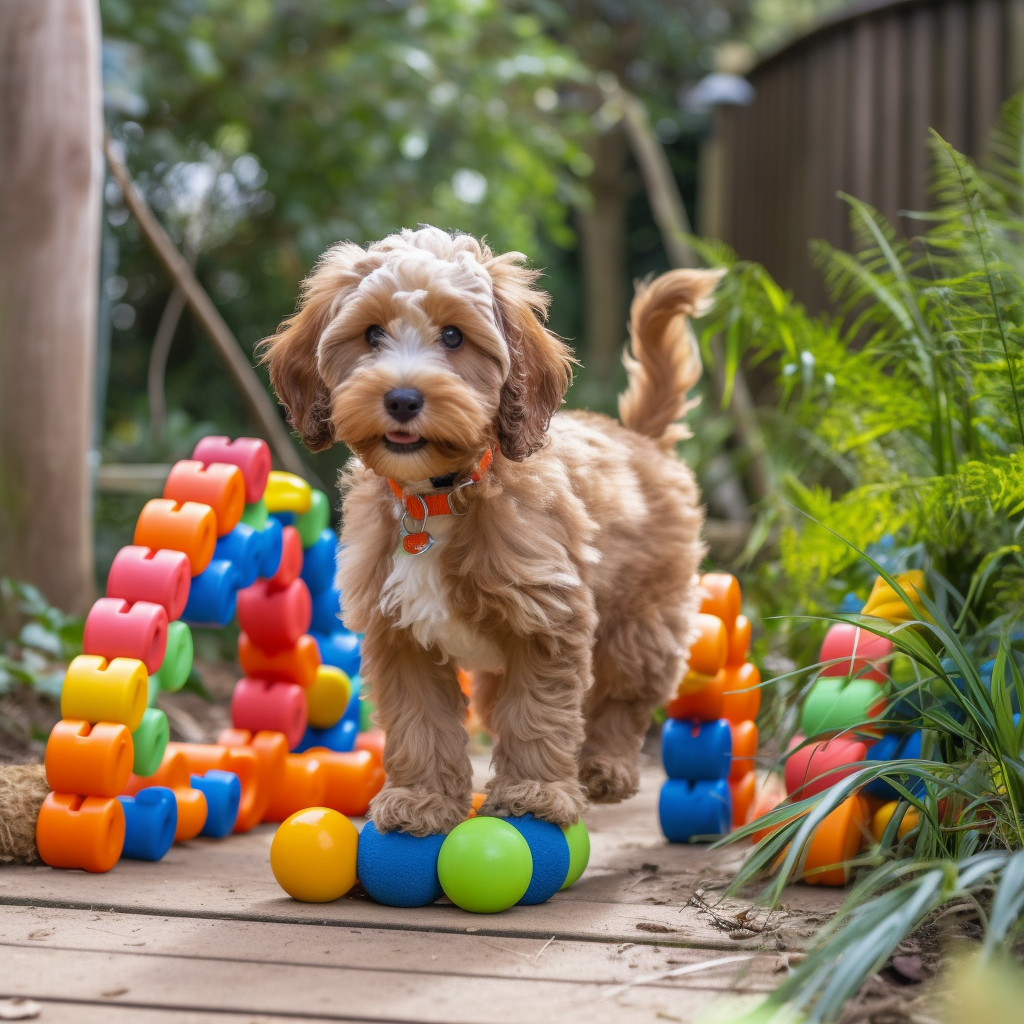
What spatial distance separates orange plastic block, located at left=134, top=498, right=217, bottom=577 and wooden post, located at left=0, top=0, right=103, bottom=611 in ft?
5.65

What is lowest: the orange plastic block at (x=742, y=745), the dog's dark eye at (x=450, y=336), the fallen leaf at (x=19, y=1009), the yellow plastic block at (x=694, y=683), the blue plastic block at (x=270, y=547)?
the orange plastic block at (x=742, y=745)

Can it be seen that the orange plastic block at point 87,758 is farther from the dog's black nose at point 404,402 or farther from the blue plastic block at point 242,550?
the dog's black nose at point 404,402

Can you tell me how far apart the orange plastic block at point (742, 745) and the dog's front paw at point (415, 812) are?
1135 millimetres

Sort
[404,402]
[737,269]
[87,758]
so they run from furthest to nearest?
[737,269]
[87,758]
[404,402]

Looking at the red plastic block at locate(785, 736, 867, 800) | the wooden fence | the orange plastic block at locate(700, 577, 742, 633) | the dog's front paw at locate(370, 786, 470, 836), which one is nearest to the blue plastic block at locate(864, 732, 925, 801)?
the red plastic block at locate(785, 736, 867, 800)

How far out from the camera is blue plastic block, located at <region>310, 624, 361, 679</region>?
13.6 feet

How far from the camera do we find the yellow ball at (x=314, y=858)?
2.72m

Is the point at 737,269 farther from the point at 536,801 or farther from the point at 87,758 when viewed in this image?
the point at 87,758

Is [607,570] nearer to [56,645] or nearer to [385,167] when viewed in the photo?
[56,645]

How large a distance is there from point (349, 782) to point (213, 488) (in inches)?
43.5

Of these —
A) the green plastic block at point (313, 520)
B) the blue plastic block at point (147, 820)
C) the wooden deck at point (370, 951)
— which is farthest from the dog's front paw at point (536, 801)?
the green plastic block at point (313, 520)

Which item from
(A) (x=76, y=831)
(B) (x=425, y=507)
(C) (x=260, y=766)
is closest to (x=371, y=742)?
(C) (x=260, y=766)

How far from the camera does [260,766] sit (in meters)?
3.68

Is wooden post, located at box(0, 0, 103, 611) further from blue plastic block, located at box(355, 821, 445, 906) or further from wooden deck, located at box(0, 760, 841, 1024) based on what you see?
blue plastic block, located at box(355, 821, 445, 906)
